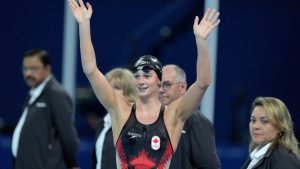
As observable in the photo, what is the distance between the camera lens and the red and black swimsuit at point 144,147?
5.43 meters

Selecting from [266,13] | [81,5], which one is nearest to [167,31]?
[266,13]

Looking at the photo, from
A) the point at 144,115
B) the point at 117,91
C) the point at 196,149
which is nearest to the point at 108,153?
the point at 117,91

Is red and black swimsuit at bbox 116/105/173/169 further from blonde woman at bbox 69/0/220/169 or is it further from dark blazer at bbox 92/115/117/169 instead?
dark blazer at bbox 92/115/117/169

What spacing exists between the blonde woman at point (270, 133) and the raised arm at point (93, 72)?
1015mm

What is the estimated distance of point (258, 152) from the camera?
5668 millimetres

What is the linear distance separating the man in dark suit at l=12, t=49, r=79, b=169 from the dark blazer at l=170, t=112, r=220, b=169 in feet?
6.55

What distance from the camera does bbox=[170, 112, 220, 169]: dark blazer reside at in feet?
20.1

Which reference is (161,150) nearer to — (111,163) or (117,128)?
(117,128)

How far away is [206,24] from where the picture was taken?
17.5 ft

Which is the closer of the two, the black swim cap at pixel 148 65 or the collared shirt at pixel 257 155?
the black swim cap at pixel 148 65

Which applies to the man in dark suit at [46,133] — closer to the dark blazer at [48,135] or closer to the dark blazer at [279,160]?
the dark blazer at [48,135]

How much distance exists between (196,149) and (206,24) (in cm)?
123

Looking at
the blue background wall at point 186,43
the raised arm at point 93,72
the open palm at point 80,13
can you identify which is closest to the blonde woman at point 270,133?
the raised arm at point 93,72

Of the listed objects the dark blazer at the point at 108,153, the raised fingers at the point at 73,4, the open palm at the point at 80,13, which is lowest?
the dark blazer at the point at 108,153
